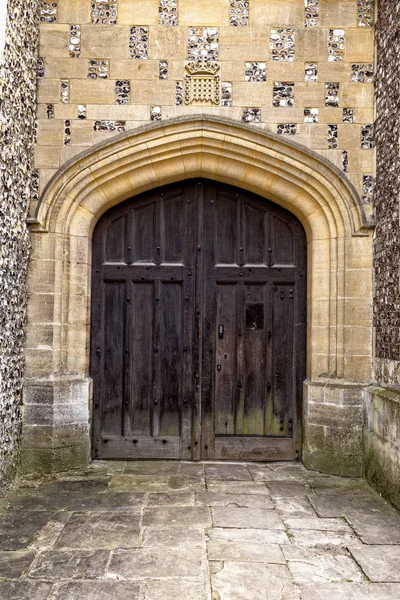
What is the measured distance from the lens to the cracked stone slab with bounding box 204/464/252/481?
14.5ft

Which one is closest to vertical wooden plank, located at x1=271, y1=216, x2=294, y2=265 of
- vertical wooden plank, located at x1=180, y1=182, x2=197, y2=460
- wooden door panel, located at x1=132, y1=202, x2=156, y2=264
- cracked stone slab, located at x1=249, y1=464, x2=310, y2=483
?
vertical wooden plank, located at x1=180, y1=182, x2=197, y2=460

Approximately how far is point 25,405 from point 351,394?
2.74 meters

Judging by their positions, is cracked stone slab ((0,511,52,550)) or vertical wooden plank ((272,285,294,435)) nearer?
cracked stone slab ((0,511,52,550))

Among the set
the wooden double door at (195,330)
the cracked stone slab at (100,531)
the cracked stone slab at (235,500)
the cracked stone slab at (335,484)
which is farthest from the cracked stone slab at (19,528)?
the cracked stone slab at (335,484)

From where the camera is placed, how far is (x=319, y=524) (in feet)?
11.4

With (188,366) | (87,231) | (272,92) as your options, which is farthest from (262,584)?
(272,92)

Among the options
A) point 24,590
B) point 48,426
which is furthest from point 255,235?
point 24,590

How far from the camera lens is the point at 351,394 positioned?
15.1 ft

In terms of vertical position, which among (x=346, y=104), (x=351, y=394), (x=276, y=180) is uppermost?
(x=346, y=104)

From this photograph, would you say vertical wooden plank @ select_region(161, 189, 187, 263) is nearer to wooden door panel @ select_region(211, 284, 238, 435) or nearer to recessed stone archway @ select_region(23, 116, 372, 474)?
recessed stone archway @ select_region(23, 116, 372, 474)

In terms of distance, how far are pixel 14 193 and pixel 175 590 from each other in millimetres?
3066

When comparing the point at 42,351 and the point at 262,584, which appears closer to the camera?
the point at 262,584

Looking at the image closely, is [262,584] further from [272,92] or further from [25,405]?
[272,92]

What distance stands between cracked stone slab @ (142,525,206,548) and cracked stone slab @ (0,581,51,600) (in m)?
0.66
